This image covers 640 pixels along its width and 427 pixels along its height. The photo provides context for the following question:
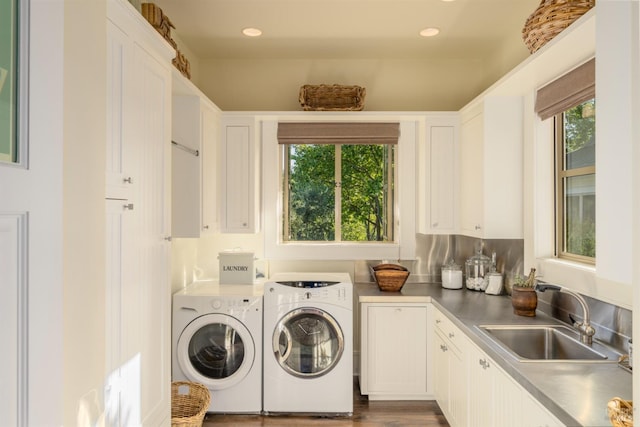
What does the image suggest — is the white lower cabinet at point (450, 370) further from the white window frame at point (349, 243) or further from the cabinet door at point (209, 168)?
the cabinet door at point (209, 168)

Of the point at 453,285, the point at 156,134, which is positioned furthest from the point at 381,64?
the point at 156,134

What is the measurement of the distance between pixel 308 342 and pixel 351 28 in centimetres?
224

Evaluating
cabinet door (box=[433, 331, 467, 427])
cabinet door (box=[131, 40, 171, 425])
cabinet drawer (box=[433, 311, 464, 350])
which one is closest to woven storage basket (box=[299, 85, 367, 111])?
cabinet door (box=[131, 40, 171, 425])

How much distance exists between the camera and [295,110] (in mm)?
3621

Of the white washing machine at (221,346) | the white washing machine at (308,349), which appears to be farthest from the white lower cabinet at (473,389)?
the white washing machine at (221,346)

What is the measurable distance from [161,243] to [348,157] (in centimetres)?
212

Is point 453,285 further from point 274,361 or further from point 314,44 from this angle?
point 314,44

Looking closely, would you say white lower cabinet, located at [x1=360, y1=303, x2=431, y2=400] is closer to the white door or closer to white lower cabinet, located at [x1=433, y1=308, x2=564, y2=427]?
white lower cabinet, located at [x1=433, y1=308, x2=564, y2=427]

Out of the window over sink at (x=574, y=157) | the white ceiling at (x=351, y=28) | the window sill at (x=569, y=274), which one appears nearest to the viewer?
the window sill at (x=569, y=274)

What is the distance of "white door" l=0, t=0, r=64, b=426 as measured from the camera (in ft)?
2.67

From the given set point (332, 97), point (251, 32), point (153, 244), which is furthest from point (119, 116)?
point (332, 97)

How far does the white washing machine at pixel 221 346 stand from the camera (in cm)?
290

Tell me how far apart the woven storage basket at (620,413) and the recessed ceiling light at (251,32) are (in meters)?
2.88

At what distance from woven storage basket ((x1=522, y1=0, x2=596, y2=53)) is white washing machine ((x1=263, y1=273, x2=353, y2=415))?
1866 mm
